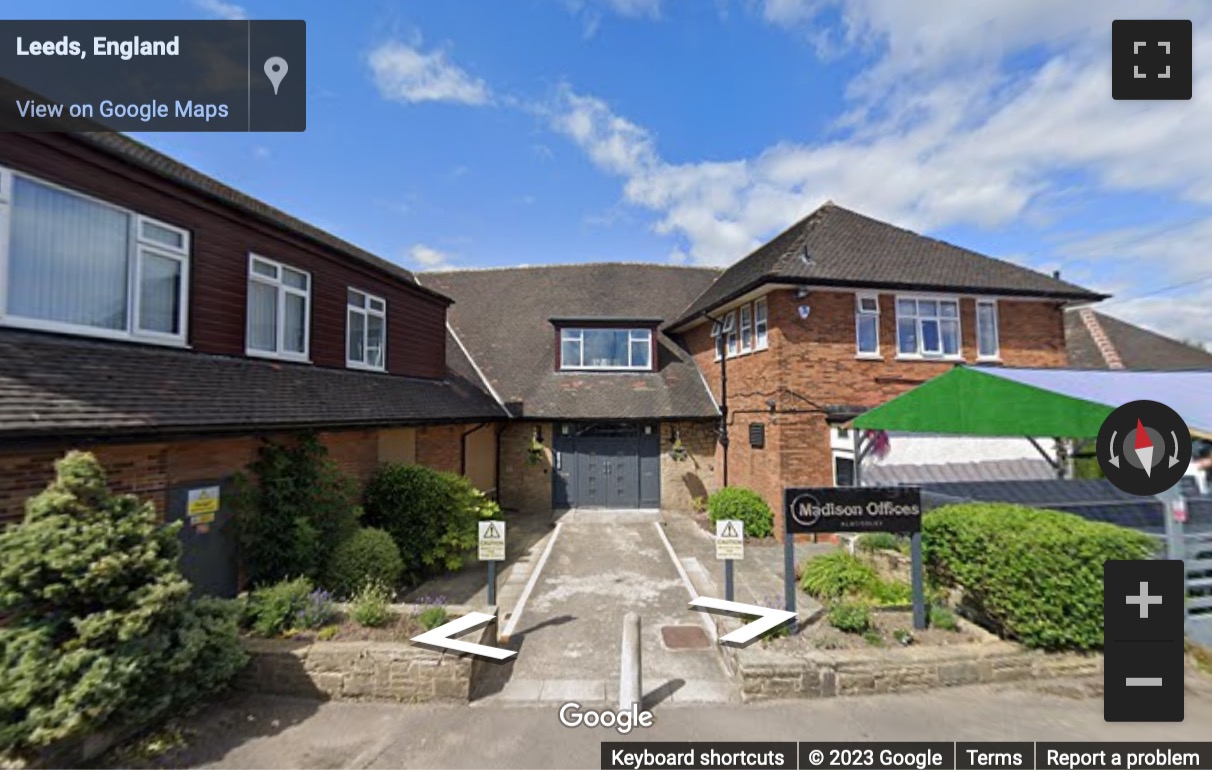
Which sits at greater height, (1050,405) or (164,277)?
(164,277)

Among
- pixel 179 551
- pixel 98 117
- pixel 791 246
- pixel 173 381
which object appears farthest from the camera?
pixel 791 246

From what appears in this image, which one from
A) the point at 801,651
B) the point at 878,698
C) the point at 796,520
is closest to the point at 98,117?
the point at 796,520

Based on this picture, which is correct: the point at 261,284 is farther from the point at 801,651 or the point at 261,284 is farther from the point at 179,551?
the point at 801,651

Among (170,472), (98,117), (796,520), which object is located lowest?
(796,520)

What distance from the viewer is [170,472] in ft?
17.7

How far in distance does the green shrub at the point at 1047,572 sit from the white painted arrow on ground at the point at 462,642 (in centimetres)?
527

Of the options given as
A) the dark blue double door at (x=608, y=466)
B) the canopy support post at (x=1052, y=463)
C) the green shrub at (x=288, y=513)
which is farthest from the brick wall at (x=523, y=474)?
the canopy support post at (x=1052, y=463)

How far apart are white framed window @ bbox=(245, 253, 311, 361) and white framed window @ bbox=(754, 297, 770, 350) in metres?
9.52

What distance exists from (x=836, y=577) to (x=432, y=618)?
17.9 feet

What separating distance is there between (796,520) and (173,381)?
7561 millimetres

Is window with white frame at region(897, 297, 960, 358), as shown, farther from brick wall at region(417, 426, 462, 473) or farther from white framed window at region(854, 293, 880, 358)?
brick wall at region(417, 426, 462, 473)

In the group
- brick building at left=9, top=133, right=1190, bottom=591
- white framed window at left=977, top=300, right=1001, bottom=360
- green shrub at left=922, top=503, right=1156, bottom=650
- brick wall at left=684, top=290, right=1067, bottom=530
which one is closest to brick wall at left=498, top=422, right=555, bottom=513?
brick building at left=9, top=133, right=1190, bottom=591

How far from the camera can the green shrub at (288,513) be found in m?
6.13

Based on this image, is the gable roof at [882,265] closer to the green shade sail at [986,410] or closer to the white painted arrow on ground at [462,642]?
A: the green shade sail at [986,410]
